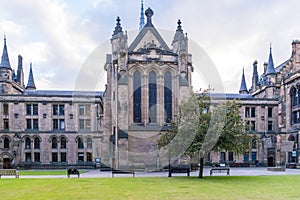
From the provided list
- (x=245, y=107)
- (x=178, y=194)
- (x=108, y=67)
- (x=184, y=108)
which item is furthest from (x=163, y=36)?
(x=178, y=194)

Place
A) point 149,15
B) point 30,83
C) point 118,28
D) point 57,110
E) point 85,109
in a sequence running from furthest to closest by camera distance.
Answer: point 30,83 → point 85,109 → point 57,110 → point 149,15 → point 118,28

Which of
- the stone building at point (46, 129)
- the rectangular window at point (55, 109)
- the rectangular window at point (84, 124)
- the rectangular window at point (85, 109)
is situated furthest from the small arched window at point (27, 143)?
the rectangular window at point (85, 109)

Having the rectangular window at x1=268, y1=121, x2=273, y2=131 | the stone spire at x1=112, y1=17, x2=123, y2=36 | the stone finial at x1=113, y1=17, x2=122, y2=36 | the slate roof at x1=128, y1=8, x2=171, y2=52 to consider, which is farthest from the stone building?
the rectangular window at x1=268, y1=121, x2=273, y2=131

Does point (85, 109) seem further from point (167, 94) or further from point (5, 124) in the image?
point (167, 94)

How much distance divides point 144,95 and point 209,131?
736 inches

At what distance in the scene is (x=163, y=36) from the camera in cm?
5078

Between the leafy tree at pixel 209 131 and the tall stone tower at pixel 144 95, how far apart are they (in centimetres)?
1447

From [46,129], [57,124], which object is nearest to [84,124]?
[57,124]

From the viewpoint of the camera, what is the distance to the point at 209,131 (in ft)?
82.9

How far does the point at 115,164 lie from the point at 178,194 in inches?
969

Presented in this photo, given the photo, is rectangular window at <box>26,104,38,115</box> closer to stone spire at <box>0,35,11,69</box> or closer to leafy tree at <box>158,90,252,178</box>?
stone spire at <box>0,35,11,69</box>

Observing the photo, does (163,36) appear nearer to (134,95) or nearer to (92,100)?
(134,95)

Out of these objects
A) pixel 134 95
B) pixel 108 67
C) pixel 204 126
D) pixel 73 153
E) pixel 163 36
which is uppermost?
pixel 163 36

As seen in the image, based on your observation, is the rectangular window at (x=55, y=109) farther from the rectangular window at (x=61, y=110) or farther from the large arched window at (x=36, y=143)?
the large arched window at (x=36, y=143)
